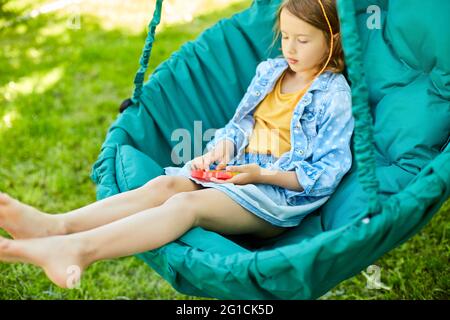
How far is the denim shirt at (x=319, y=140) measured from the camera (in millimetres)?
1747

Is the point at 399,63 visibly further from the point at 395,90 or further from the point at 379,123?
the point at 379,123

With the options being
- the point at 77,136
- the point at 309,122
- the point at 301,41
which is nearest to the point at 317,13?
the point at 301,41

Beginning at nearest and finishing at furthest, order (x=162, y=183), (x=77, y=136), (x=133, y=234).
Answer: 1. (x=133, y=234)
2. (x=162, y=183)
3. (x=77, y=136)

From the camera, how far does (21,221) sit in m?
1.46

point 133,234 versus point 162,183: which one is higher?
point 162,183

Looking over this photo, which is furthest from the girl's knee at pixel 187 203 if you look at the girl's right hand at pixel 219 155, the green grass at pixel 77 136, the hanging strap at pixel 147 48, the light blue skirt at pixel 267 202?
the green grass at pixel 77 136

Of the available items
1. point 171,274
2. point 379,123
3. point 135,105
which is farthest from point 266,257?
point 135,105

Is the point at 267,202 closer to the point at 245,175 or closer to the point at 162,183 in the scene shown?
the point at 245,175

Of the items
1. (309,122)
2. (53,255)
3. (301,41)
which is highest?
(301,41)

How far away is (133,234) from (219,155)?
535mm

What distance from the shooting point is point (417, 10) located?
1819 millimetres

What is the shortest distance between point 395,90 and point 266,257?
2.68ft

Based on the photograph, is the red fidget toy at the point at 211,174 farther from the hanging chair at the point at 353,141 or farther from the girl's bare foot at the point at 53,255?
the girl's bare foot at the point at 53,255
